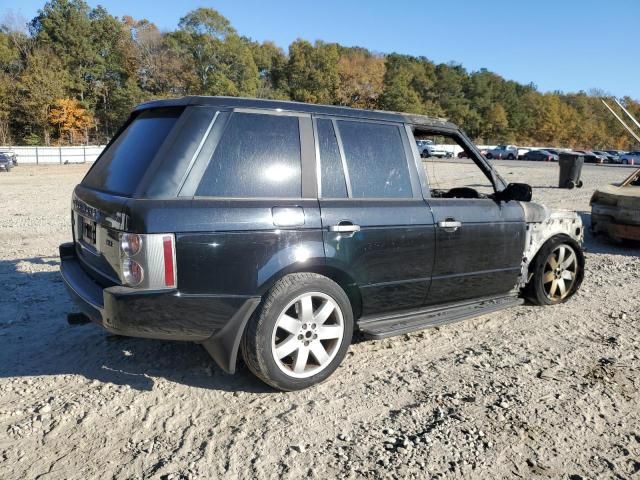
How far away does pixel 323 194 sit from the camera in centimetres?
345

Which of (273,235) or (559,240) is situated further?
(559,240)

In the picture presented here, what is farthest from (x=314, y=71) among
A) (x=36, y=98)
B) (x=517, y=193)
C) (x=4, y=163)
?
(x=517, y=193)

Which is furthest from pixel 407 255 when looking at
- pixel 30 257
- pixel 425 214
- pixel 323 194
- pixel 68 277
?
pixel 30 257

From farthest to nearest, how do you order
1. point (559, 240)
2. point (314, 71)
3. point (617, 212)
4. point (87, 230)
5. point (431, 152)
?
point (314, 71) < point (617, 212) < point (559, 240) < point (431, 152) < point (87, 230)

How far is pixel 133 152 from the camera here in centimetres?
336

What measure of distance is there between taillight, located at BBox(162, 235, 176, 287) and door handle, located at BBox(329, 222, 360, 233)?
3.41 feet

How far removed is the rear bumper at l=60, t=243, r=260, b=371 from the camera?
289 centimetres

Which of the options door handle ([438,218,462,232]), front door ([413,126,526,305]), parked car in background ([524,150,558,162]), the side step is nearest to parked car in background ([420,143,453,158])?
front door ([413,126,526,305])

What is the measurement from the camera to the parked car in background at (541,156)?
182 feet

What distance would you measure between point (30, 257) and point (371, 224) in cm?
512

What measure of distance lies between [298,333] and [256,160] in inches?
44.9

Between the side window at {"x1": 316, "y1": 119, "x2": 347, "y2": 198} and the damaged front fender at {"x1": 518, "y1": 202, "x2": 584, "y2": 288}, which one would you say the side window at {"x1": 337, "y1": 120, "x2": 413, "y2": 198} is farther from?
the damaged front fender at {"x1": 518, "y1": 202, "x2": 584, "y2": 288}

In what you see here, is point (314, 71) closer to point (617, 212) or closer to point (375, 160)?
point (617, 212)

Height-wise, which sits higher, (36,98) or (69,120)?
(36,98)
